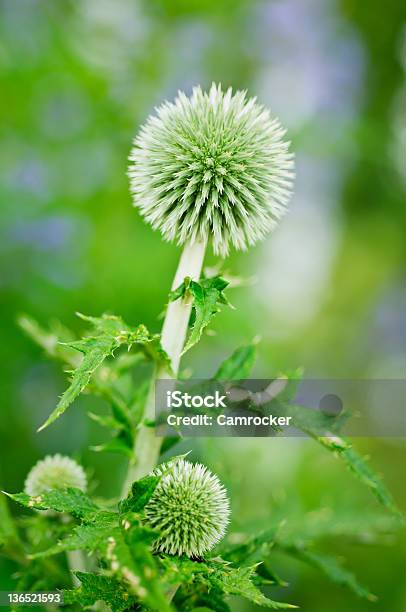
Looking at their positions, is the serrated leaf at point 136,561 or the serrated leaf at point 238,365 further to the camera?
the serrated leaf at point 238,365

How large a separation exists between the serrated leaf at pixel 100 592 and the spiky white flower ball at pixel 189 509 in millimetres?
74

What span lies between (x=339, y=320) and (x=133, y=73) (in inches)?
80.7

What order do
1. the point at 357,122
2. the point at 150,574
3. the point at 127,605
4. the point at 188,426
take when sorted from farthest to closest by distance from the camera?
the point at 357,122, the point at 188,426, the point at 127,605, the point at 150,574

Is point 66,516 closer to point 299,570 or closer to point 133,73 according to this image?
point 299,570

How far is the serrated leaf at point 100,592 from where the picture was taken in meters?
0.72

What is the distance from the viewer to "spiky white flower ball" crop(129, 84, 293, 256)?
900mm

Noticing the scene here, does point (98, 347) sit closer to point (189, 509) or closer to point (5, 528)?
point (189, 509)

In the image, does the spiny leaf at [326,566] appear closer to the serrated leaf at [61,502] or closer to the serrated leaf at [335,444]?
the serrated leaf at [335,444]

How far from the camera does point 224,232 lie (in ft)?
3.12

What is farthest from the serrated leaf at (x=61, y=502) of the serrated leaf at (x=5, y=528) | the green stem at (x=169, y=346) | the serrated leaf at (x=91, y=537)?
the serrated leaf at (x=5, y=528)

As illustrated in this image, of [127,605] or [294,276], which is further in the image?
[294,276]

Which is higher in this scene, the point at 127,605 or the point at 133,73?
the point at 133,73

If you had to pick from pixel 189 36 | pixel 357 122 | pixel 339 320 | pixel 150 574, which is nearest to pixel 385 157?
pixel 357 122

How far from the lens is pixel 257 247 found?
302cm
